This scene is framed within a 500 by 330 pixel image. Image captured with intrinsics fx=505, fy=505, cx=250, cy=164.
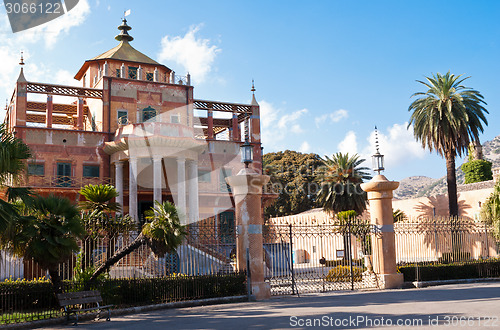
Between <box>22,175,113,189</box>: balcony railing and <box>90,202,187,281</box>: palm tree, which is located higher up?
<box>22,175,113,189</box>: balcony railing

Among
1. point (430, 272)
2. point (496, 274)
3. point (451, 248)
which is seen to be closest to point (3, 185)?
point (430, 272)

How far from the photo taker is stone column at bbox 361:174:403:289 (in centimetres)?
1728

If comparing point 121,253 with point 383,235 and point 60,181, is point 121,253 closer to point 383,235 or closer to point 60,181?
point 383,235

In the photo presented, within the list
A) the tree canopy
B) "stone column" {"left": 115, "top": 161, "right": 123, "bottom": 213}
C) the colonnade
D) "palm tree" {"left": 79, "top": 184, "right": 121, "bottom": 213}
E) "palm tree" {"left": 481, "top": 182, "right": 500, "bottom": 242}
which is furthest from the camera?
the tree canopy

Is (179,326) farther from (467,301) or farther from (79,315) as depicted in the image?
(467,301)

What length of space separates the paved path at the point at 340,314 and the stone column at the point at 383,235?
1.99 metres

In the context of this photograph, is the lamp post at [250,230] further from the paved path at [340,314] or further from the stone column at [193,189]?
the stone column at [193,189]

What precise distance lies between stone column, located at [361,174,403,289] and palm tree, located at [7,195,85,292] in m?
10.0

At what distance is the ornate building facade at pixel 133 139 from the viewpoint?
28.8 m

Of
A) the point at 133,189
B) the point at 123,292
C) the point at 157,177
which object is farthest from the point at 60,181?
the point at 123,292

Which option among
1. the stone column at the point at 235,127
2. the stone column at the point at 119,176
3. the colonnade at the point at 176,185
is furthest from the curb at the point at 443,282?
the stone column at the point at 235,127

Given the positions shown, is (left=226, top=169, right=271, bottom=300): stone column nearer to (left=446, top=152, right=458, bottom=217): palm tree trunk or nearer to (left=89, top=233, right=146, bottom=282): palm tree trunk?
(left=89, top=233, right=146, bottom=282): palm tree trunk

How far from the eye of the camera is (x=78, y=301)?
1162 cm

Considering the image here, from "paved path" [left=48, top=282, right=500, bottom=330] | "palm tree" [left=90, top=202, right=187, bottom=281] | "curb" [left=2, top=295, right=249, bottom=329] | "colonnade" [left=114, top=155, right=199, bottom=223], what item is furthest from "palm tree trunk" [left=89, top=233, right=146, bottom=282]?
"colonnade" [left=114, top=155, right=199, bottom=223]
